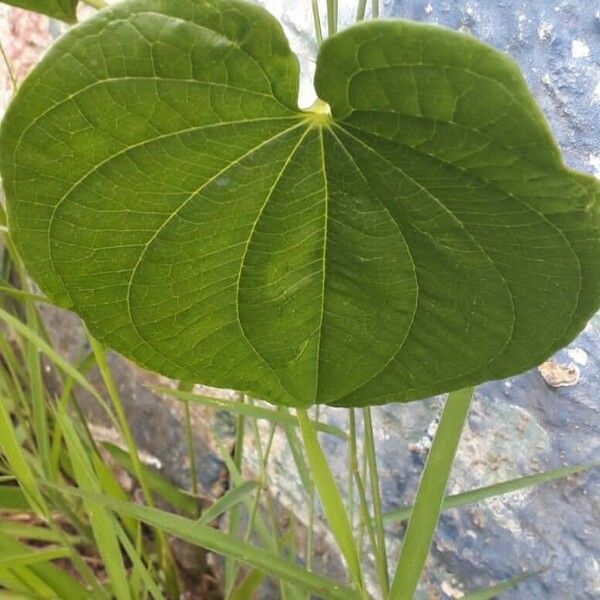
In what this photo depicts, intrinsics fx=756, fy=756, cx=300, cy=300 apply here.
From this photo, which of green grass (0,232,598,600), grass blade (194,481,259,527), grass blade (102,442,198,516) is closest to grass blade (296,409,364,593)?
green grass (0,232,598,600)

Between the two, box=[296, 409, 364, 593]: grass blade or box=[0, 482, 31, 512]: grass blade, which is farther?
box=[0, 482, 31, 512]: grass blade

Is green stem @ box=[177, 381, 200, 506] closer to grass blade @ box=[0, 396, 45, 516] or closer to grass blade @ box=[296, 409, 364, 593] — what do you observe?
grass blade @ box=[0, 396, 45, 516]

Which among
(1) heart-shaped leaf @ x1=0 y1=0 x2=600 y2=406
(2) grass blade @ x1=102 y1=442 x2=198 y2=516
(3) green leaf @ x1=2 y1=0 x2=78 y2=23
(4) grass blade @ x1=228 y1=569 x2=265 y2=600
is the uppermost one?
(3) green leaf @ x1=2 y1=0 x2=78 y2=23

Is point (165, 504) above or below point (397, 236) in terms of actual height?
below

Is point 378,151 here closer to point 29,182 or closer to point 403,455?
point 29,182

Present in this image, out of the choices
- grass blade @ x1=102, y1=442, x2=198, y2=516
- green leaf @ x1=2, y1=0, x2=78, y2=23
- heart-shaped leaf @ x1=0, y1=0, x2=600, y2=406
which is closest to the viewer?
→ heart-shaped leaf @ x1=0, y1=0, x2=600, y2=406

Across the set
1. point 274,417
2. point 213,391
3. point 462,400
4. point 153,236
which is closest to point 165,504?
point 213,391

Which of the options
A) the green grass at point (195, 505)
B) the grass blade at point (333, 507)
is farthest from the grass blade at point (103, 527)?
the grass blade at point (333, 507)
